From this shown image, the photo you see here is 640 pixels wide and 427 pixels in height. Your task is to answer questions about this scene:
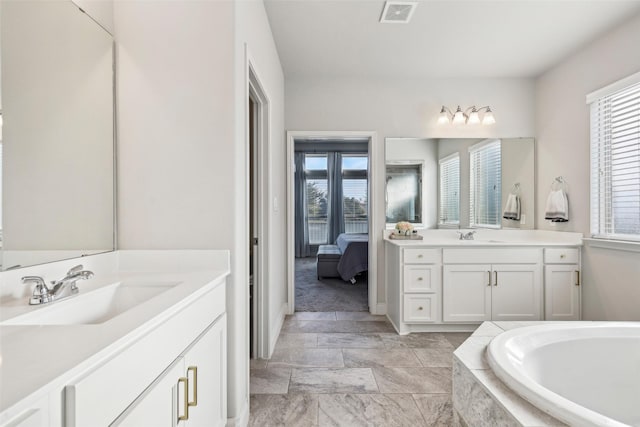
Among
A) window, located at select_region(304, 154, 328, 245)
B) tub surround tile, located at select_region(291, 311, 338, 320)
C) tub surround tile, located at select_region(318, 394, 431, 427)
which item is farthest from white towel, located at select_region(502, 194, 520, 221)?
window, located at select_region(304, 154, 328, 245)

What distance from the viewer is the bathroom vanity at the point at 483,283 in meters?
3.14

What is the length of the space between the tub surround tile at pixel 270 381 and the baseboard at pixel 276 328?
0.75 ft

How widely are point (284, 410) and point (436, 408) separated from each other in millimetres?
859

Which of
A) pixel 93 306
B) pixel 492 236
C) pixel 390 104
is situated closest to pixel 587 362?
pixel 93 306

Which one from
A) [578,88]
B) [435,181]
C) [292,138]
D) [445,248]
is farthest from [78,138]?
[578,88]

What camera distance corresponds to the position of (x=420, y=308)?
10.3ft

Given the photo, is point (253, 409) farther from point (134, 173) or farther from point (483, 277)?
point (483, 277)

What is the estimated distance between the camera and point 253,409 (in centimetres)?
195

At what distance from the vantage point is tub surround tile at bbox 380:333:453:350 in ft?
9.42

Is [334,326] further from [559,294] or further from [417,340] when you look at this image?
[559,294]

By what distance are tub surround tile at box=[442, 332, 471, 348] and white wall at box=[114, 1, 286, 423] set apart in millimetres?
2005

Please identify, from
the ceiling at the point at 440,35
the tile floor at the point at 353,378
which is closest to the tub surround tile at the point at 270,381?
the tile floor at the point at 353,378

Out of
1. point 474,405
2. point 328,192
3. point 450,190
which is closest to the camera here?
point 474,405

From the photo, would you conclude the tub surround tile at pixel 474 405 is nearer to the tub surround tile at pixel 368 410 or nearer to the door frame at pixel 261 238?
the tub surround tile at pixel 368 410
